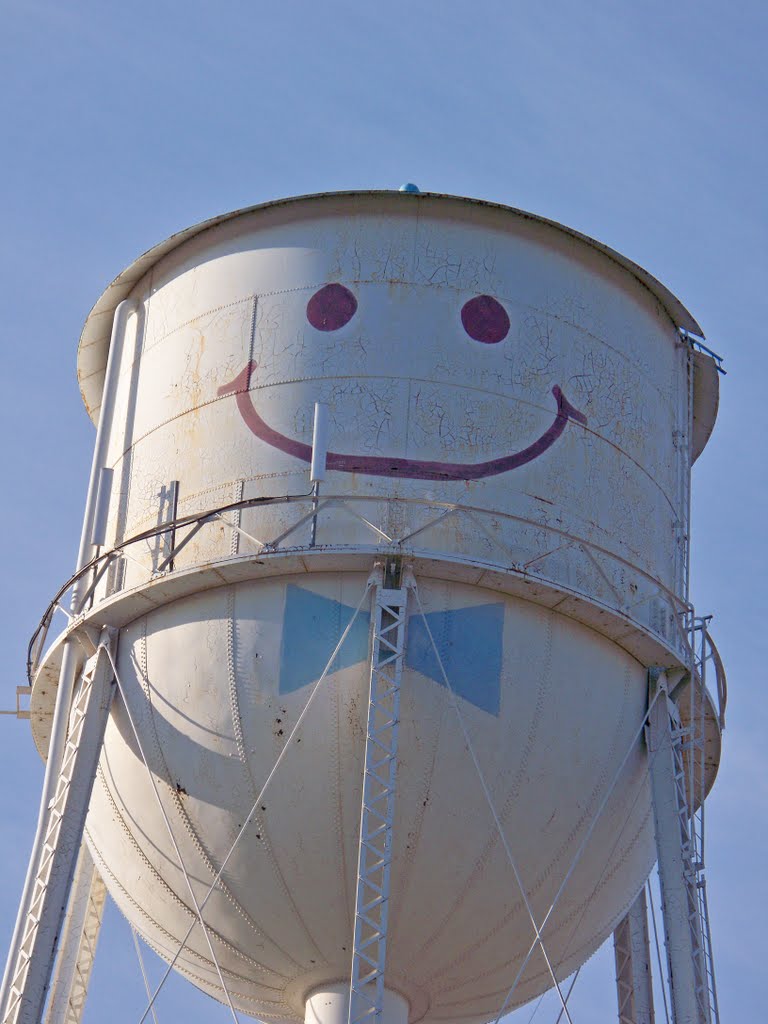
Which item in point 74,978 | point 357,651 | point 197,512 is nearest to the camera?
point 357,651

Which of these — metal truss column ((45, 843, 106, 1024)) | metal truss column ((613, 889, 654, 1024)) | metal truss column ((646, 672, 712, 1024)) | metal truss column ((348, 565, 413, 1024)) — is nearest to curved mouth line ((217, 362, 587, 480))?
metal truss column ((348, 565, 413, 1024))

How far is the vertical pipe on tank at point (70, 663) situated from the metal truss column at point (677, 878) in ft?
17.3

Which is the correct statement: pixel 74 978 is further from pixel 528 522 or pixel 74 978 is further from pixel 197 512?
pixel 528 522

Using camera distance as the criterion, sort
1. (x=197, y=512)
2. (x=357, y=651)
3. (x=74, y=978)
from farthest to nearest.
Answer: (x=74, y=978), (x=197, y=512), (x=357, y=651)

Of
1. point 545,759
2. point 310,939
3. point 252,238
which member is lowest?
point 310,939

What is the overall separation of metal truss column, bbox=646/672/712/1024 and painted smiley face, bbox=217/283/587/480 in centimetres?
274

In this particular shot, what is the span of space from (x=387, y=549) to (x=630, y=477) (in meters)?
2.95

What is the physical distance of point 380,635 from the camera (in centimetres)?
1602

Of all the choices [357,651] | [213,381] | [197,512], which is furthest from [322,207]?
[357,651]

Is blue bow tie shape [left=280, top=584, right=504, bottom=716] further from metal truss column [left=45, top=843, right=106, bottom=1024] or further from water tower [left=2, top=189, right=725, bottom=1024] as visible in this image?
metal truss column [left=45, top=843, right=106, bottom=1024]

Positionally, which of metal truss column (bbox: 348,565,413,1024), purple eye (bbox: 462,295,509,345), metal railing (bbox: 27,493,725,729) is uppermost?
purple eye (bbox: 462,295,509,345)

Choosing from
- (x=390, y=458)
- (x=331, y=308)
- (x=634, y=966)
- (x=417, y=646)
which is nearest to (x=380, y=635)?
(x=417, y=646)

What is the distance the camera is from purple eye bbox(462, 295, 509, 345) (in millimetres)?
17594

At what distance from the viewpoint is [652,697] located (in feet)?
57.6
